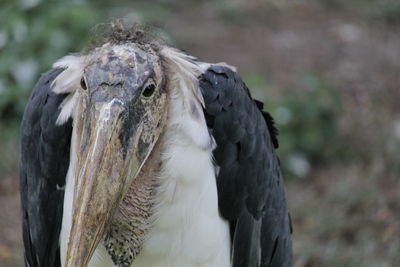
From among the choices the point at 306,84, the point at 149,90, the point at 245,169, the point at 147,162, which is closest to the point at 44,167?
the point at 147,162

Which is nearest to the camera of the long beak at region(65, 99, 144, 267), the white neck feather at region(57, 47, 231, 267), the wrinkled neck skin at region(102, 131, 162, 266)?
the long beak at region(65, 99, 144, 267)

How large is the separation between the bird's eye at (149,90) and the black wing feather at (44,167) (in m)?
0.40

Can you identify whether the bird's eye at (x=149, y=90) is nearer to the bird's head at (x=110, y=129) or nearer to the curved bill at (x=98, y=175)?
the bird's head at (x=110, y=129)

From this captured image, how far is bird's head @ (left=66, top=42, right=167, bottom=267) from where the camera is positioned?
265 cm

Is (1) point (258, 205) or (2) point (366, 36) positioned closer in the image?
(1) point (258, 205)

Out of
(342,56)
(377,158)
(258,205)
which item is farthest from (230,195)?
(342,56)

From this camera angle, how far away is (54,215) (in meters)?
3.44

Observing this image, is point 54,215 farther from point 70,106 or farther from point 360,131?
point 360,131

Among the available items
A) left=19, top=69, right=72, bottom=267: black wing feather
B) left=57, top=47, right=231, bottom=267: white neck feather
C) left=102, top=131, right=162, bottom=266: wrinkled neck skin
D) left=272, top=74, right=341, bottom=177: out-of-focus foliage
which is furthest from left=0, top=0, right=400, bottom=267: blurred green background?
left=102, top=131, right=162, bottom=266: wrinkled neck skin

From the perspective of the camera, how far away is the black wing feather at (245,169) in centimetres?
322

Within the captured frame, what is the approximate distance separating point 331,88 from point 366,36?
2.16m

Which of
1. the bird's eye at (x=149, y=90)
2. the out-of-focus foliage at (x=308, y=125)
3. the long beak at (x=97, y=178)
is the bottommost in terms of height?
the out-of-focus foliage at (x=308, y=125)

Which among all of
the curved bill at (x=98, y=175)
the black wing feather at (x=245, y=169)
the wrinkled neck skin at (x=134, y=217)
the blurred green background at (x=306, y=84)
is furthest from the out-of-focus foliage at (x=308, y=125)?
the curved bill at (x=98, y=175)

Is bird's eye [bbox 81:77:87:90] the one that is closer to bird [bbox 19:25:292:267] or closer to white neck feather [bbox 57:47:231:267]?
bird [bbox 19:25:292:267]
